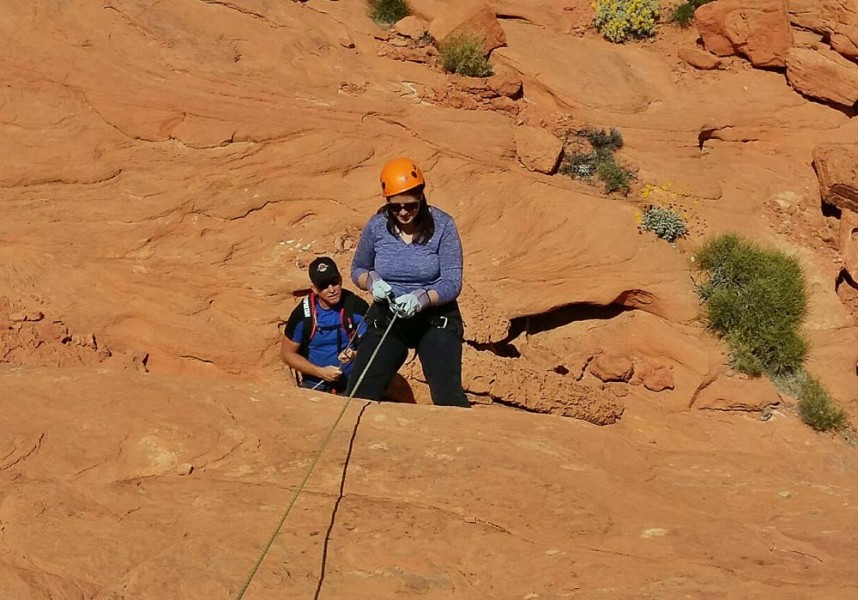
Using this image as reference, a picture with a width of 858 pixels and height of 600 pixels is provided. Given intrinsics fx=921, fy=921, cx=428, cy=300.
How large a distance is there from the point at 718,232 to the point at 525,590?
6.47 metres

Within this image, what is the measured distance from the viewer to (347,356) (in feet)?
19.2

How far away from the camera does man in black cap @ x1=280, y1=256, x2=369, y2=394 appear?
19.6 feet

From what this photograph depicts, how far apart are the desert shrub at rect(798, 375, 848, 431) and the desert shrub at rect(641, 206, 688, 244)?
1916mm

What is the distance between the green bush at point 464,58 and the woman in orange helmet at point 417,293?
16.6ft

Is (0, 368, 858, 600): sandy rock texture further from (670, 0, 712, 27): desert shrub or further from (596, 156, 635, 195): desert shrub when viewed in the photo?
(670, 0, 712, 27): desert shrub

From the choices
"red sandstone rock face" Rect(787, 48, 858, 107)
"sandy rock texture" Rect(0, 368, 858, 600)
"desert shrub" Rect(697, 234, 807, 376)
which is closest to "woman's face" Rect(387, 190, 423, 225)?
"sandy rock texture" Rect(0, 368, 858, 600)

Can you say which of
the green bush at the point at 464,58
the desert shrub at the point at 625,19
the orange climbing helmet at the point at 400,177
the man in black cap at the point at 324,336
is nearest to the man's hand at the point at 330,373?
the man in black cap at the point at 324,336

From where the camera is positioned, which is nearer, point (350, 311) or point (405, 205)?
point (405, 205)

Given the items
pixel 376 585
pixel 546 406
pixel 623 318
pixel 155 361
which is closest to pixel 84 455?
pixel 376 585

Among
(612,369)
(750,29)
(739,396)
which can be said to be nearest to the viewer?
(739,396)

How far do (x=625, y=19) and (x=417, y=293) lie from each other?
777cm

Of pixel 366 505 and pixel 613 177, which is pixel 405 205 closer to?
pixel 366 505

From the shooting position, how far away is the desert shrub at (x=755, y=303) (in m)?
8.24

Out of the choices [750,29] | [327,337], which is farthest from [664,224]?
[327,337]
